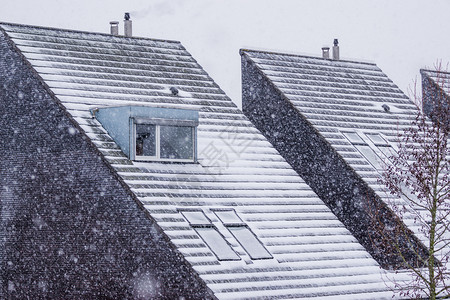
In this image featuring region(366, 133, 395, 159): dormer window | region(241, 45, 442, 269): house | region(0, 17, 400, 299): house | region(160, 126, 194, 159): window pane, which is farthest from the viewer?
region(366, 133, 395, 159): dormer window

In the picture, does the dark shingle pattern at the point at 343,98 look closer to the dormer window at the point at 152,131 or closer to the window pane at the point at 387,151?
the window pane at the point at 387,151

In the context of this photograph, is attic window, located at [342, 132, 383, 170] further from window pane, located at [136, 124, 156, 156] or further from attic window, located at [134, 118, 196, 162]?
window pane, located at [136, 124, 156, 156]

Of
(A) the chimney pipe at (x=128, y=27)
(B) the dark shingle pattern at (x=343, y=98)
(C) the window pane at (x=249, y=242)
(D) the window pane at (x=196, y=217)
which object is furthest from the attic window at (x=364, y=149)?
(A) the chimney pipe at (x=128, y=27)

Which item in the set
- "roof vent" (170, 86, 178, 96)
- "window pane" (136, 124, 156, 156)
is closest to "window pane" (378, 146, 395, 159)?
"roof vent" (170, 86, 178, 96)

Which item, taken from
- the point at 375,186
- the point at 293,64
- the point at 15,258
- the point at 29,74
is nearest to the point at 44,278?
the point at 15,258

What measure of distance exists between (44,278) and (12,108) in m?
4.05

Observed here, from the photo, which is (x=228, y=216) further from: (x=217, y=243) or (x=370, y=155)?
(x=370, y=155)

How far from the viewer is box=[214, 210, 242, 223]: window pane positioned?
19.0m

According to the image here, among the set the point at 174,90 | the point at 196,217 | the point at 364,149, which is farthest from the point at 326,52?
the point at 196,217

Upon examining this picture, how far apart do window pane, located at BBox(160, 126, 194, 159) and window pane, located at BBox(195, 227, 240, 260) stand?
2.38 metres

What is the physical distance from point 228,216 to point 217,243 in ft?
3.88

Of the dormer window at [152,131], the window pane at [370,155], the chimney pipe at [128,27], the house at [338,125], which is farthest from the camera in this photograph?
the chimney pipe at [128,27]

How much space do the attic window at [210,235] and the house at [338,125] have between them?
399cm

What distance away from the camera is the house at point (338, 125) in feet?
72.4
